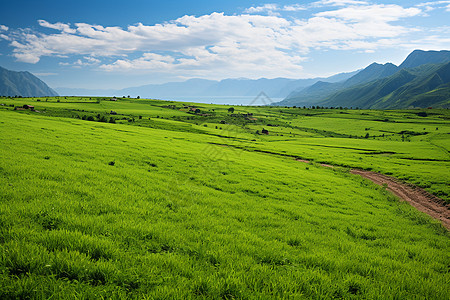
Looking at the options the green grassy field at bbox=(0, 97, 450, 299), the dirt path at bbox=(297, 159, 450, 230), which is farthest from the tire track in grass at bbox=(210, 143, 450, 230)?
the green grassy field at bbox=(0, 97, 450, 299)

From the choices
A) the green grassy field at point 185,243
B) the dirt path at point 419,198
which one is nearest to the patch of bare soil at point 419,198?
the dirt path at point 419,198

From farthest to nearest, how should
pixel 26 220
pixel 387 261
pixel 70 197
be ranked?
pixel 70 197, pixel 387 261, pixel 26 220

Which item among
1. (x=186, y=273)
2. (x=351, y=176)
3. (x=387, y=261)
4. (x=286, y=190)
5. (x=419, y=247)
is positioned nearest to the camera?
(x=186, y=273)

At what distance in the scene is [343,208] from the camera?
55.0 feet

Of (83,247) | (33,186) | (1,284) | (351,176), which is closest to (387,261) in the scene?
(83,247)

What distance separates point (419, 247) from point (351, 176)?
78.0 ft

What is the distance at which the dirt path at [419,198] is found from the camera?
1989cm

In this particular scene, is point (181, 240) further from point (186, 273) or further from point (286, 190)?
point (286, 190)

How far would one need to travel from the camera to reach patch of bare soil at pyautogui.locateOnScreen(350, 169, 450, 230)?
65.3 feet

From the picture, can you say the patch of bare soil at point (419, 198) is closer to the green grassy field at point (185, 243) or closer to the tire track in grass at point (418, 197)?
the tire track in grass at point (418, 197)

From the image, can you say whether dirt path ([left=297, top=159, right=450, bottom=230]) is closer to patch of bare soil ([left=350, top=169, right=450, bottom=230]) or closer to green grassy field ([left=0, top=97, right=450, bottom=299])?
patch of bare soil ([left=350, top=169, right=450, bottom=230])

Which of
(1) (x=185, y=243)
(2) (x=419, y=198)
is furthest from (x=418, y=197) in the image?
(1) (x=185, y=243)

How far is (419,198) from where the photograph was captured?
2414cm

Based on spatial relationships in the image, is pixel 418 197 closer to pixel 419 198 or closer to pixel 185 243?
pixel 419 198
